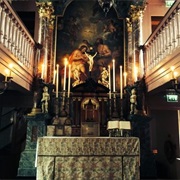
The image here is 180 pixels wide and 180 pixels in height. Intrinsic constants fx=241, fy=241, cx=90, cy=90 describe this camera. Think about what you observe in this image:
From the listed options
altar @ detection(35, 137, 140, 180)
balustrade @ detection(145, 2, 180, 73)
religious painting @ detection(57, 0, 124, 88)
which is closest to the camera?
altar @ detection(35, 137, 140, 180)

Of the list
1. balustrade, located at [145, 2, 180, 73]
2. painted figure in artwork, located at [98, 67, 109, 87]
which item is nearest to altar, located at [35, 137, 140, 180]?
balustrade, located at [145, 2, 180, 73]

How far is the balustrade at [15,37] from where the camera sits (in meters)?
5.31

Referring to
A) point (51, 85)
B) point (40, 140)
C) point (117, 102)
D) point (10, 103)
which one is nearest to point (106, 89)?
point (117, 102)

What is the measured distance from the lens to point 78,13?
895 cm

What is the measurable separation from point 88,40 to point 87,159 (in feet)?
16.0

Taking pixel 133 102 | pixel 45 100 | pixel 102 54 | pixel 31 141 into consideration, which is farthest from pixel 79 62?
pixel 31 141

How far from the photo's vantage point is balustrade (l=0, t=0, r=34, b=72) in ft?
17.4

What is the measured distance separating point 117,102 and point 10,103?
391cm

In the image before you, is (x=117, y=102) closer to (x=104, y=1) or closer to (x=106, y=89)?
(x=106, y=89)

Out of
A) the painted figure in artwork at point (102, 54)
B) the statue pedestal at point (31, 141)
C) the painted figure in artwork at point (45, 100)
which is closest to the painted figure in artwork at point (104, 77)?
the painted figure in artwork at point (102, 54)

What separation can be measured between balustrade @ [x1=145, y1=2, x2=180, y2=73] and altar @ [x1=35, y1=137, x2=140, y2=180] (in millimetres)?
2509

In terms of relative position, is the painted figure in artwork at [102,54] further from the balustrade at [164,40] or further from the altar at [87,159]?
the altar at [87,159]

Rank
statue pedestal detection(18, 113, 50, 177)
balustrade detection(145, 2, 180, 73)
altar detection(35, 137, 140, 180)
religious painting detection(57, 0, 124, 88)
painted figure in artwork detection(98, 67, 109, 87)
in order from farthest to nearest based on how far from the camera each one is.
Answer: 1. religious painting detection(57, 0, 124, 88)
2. painted figure in artwork detection(98, 67, 109, 87)
3. statue pedestal detection(18, 113, 50, 177)
4. balustrade detection(145, 2, 180, 73)
5. altar detection(35, 137, 140, 180)

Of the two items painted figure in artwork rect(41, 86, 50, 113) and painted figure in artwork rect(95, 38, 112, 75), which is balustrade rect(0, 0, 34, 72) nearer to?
painted figure in artwork rect(41, 86, 50, 113)
